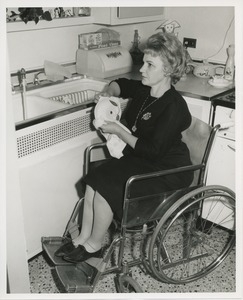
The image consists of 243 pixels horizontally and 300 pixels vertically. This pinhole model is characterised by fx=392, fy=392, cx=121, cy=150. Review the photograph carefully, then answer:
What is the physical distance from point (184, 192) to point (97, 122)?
530 millimetres

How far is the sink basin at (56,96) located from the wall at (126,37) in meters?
0.22

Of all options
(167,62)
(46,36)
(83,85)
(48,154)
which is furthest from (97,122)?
(46,36)

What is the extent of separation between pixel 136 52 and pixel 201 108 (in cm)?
92

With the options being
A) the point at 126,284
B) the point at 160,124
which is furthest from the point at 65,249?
the point at 160,124

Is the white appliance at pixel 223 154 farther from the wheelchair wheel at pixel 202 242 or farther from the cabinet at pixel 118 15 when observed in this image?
the cabinet at pixel 118 15

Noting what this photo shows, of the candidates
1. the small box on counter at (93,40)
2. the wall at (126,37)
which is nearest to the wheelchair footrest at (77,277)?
the wall at (126,37)

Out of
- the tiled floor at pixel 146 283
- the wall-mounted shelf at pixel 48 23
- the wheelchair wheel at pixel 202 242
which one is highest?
the wall-mounted shelf at pixel 48 23

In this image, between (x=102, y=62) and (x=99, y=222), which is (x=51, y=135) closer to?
(x=99, y=222)

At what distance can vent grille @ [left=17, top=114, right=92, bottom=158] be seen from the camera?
1.83 metres

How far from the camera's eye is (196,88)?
7.78 feet

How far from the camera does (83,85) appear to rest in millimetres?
2545

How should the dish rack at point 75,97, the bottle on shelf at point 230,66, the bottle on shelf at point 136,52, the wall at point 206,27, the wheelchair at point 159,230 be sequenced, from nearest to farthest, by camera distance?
the wheelchair at point 159,230 → the dish rack at point 75,97 → the bottle on shelf at point 230,66 → the wall at point 206,27 → the bottle on shelf at point 136,52

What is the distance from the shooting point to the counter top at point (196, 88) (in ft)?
Answer: 7.32

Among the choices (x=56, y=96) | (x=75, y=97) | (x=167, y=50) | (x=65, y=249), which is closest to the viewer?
(x=167, y=50)
